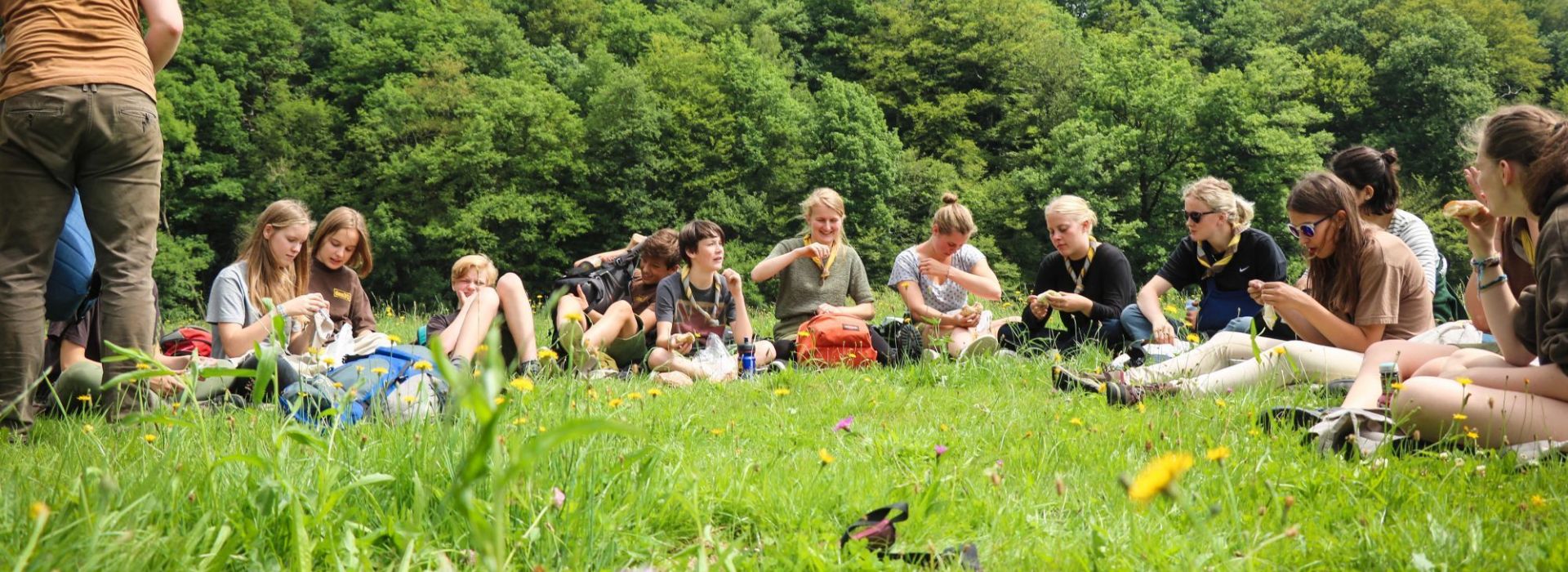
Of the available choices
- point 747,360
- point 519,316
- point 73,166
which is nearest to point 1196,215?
point 747,360

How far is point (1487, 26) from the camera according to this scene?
4059cm

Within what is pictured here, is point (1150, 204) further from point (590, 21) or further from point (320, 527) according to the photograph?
point (320, 527)

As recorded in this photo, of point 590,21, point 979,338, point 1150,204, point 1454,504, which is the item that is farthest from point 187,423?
point 590,21

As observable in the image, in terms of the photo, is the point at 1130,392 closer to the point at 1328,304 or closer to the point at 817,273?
the point at 1328,304

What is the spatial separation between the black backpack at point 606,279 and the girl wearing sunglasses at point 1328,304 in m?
3.16

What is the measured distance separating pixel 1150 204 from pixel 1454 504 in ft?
114

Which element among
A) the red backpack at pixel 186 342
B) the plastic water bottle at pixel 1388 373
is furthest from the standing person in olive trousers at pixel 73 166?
the plastic water bottle at pixel 1388 373

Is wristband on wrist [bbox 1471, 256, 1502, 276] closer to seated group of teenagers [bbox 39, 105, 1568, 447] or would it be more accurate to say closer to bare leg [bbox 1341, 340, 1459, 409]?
seated group of teenagers [bbox 39, 105, 1568, 447]

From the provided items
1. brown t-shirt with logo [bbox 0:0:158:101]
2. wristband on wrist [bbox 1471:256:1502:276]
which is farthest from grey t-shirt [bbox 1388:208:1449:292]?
brown t-shirt with logo [bbox 0:0:158:101]

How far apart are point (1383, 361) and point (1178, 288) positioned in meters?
2.19

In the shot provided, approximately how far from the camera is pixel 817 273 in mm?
6438

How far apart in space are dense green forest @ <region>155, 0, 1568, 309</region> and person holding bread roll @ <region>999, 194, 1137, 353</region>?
25661mm

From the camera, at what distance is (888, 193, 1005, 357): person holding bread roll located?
617 cm

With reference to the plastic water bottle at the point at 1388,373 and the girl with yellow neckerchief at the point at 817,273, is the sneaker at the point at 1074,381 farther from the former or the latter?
the girl with yellow neckerchief at the point at 817,273
